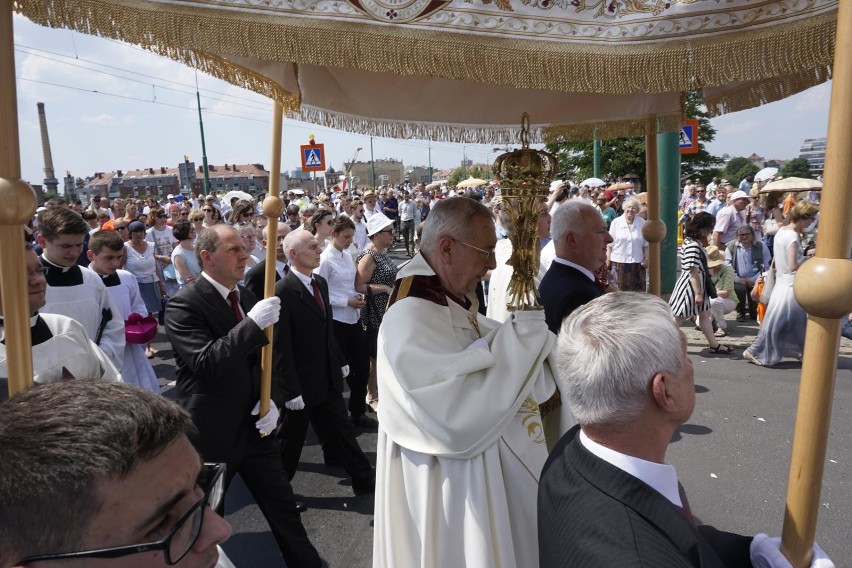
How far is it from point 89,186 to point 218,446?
371 feet

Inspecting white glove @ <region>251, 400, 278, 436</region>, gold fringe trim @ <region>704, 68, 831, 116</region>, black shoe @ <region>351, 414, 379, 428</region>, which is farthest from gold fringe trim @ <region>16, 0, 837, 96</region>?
black shoe @ <region>351, 414, 379, 428</region>

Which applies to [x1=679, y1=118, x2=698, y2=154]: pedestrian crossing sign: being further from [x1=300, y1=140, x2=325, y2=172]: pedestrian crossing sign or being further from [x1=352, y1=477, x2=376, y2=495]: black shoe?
[x1=352, y1=477, x2=376, y2=495]: black shoe

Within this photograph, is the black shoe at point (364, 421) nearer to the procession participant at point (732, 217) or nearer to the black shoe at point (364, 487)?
the black shoe at point (364, 487)

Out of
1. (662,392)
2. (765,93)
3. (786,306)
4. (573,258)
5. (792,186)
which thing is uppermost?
(765,93)

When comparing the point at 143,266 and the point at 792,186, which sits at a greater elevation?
the point at 792,186

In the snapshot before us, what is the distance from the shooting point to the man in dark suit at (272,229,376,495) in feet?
13.2

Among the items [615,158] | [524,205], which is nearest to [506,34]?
[524,205]

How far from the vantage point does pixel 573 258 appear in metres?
3.31

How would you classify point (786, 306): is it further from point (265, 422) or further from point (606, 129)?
point (265, 422)

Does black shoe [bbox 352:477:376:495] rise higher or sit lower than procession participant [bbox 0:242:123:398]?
lower

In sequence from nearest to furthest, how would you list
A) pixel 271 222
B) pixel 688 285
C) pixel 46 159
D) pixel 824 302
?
pixel 824 302, pixel 271 222, pixel 688 285, pixel 46 159

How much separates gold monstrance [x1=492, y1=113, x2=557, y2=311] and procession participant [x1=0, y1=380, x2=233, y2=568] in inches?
57.7

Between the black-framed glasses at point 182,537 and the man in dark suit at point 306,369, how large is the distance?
113 inches

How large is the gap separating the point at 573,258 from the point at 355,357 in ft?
8.95
